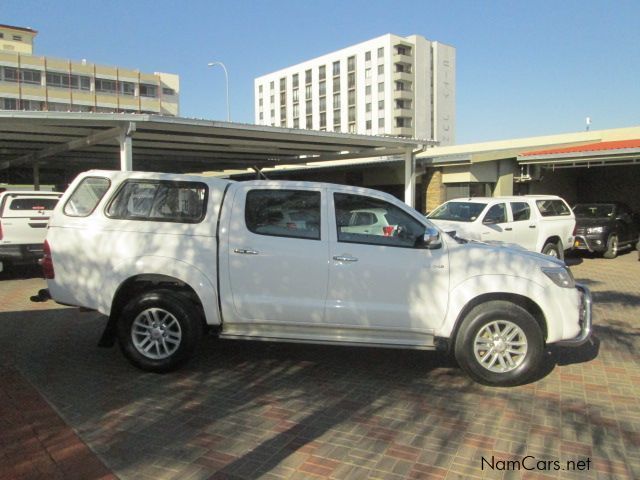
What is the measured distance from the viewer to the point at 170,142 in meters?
17.1

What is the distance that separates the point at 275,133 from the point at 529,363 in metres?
11.3

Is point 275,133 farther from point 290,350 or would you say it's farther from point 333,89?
point 333,89

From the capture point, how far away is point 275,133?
49.6ft

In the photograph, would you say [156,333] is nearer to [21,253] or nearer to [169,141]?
[21,253]

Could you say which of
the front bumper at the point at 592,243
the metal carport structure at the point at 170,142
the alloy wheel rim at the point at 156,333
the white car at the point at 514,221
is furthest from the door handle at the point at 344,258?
the front bumper at the point at 592,243

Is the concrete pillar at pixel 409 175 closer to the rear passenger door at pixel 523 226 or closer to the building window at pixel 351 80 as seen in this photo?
the rear passenger door at pixel 523 226

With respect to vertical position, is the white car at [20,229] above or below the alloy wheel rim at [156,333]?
above

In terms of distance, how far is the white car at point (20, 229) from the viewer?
10.9m

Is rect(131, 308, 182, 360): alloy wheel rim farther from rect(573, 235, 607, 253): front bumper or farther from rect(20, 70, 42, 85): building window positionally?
rect(20, 70, 42, 85): building window

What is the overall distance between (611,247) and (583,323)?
11.6m

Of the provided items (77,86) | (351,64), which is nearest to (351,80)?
(351,64)

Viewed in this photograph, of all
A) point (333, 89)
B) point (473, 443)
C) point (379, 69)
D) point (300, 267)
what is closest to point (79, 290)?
point (300, 267)

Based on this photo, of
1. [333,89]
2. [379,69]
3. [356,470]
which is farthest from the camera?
[333,89]

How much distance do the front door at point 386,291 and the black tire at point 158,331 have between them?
1.34 meters
